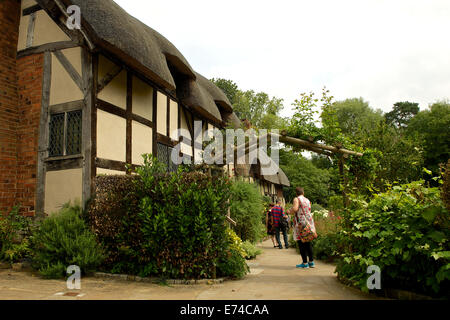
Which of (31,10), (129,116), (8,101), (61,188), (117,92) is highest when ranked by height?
(31,10)

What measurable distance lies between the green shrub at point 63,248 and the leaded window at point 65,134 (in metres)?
1.63

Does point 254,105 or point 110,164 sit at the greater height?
point 254,105

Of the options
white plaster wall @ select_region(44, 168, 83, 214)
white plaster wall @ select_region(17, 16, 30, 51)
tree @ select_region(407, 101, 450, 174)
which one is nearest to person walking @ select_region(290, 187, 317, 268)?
white plaster wall @ select_region(44, 168, 83, 214)

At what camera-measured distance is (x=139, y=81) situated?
847 centimetres

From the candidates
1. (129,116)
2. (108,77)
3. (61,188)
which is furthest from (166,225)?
(108,77)

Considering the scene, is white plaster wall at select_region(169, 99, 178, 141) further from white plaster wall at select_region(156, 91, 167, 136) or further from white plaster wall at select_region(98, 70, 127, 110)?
white plaster wall at select_region(98, 70, 127, 110)

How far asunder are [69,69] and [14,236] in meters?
3.64

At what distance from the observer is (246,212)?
10.8m

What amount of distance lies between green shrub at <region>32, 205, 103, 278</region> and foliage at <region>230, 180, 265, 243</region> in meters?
5.53

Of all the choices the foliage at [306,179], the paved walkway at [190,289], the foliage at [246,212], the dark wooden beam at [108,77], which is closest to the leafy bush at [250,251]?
the foliage at [246,212]

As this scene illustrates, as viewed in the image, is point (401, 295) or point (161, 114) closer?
point (401, 295)

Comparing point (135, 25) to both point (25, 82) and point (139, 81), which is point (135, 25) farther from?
point (25, 82)

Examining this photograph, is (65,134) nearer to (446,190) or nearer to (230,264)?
(230,264)
